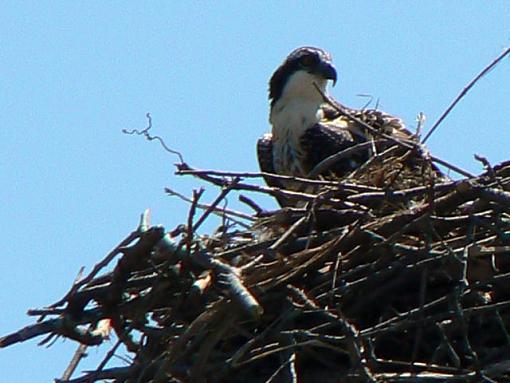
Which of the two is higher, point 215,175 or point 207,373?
point 215,175

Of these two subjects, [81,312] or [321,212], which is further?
[321,212]

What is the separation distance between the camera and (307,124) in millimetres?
8594

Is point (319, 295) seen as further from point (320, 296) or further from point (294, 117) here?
point (294, 117)

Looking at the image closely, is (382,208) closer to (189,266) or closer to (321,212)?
(321,212)

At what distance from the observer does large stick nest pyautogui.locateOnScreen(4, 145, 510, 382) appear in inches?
A: 229

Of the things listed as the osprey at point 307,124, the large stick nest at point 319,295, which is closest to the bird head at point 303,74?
the osprey at point 307,124

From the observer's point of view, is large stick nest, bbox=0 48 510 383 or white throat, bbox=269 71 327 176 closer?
large stick nest, bbox=0 48 510 383

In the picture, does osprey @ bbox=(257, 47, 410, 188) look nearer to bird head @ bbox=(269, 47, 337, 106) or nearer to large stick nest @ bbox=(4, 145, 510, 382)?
bird head @ bbox=(269, 47, 337, 106)

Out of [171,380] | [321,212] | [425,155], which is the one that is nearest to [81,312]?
[171,380]

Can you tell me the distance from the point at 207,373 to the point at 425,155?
4.07ft

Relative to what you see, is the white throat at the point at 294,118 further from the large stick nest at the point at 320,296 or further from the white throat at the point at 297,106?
the large stick nest at the point at 320,296

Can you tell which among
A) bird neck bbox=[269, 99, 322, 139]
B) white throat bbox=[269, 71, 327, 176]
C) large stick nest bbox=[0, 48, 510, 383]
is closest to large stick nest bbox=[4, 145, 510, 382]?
large stick nest bbox=[0, 48, 510, 383]

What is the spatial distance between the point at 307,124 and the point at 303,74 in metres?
0.63

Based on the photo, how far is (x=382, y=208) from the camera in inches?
249
